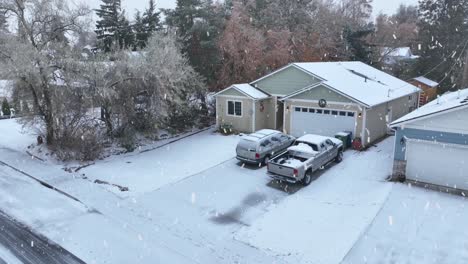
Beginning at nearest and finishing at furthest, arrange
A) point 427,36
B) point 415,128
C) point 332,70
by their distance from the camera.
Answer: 1. point 415,128
2. point 332,70
3. point 427,36

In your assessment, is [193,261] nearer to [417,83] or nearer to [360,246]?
[360,246]

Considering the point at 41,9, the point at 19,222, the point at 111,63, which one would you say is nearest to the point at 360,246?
the point at 19,222

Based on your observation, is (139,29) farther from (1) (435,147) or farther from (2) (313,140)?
(1) (435,147)

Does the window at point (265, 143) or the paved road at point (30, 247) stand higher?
the window at point (265, 143)

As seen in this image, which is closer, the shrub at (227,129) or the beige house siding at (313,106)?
the beige house siding at (313,106)

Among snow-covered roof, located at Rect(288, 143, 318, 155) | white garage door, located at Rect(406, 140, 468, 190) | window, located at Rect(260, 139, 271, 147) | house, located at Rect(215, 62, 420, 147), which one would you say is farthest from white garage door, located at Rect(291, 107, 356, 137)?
white garage door, located at Rect(406, 140, 468, 190)

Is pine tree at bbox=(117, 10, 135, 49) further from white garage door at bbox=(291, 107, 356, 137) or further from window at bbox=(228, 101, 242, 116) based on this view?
white garage door at bbox=(291, 107, 356, 137)

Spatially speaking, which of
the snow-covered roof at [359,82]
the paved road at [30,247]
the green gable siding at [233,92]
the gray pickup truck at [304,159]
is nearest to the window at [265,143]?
the gray pickup truck at [304,159]

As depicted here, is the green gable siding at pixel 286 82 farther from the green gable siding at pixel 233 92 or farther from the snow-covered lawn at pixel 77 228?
the snow-covered lawn at pixel 77 228
